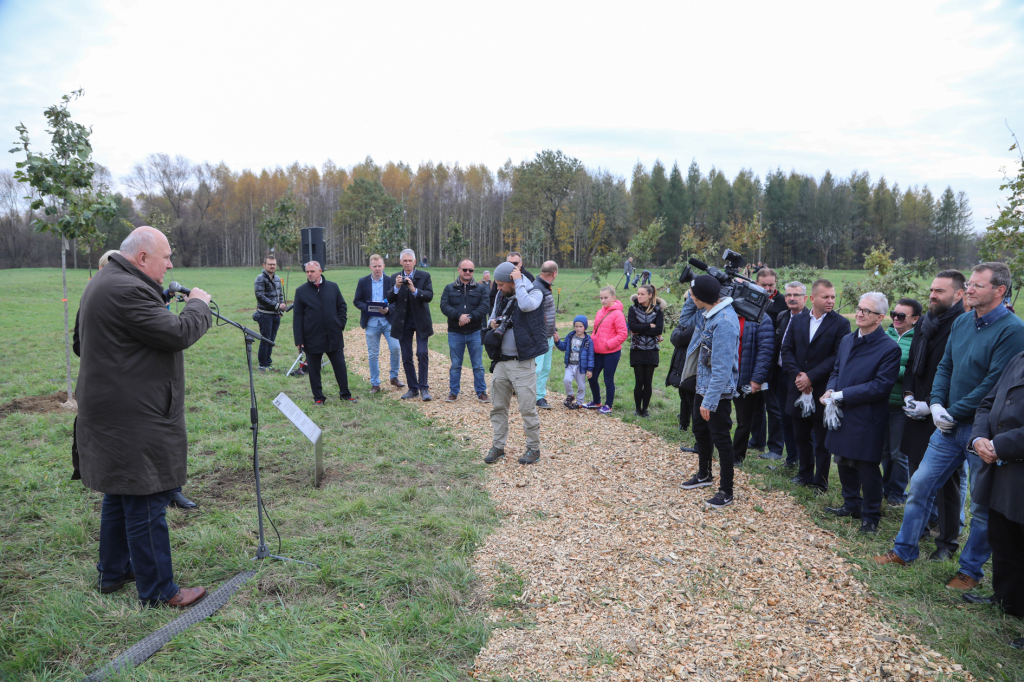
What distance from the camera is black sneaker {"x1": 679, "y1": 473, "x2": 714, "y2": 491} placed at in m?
5.40

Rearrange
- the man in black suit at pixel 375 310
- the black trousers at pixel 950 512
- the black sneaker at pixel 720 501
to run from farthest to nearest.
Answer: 1. the man in black suit at pixel 375 310
2. the black sneaker at pixel 720 501
3. the black trousers at pixel 950 512

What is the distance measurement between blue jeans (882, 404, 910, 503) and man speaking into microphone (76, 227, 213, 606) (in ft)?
19.3

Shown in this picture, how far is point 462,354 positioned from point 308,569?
520cm

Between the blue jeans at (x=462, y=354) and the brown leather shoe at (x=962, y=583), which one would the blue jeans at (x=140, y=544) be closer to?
the brown leather shoe at (x=962, y=583)

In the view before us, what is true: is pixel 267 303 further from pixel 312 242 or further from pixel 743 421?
pixel 743 421

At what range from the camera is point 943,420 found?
12.8 ft

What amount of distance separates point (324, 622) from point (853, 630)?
3.31 meters

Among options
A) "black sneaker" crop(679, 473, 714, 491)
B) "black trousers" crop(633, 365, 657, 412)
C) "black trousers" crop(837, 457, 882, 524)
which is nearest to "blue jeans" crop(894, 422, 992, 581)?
"black trousers" crop(837, 457, 882, 524)

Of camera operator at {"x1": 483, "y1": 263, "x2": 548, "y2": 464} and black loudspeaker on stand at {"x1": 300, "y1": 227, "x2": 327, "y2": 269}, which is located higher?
black loudspeaker on stand at {"x1": 300, "y1": 227, "x2": 327, "y2": 269}

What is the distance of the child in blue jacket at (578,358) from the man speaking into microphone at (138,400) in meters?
5.72

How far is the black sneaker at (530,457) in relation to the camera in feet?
19.9

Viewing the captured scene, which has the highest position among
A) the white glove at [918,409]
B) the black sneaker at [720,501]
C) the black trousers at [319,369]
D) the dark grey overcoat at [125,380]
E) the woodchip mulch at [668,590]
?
the dark grey overcoat at [125,380]

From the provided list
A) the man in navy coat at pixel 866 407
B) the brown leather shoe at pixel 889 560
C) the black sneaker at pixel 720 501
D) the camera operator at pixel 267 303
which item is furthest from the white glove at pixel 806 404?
the camera operator at pixel 267 303

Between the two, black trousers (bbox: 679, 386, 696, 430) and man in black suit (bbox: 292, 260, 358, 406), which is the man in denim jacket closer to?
black trousers (bbox: 679, 386, 696, 430)
